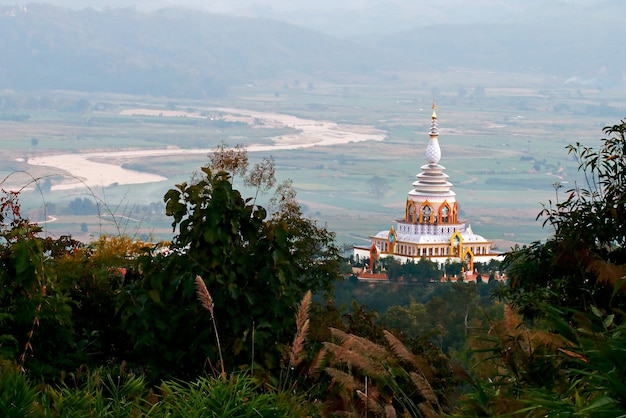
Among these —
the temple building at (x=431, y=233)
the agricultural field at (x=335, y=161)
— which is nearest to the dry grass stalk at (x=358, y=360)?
the temple building at (x=431, y=233)

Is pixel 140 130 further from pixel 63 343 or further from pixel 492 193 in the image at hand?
pixel 63 343

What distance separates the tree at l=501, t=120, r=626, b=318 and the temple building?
5851cm

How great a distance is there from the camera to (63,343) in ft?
39.1

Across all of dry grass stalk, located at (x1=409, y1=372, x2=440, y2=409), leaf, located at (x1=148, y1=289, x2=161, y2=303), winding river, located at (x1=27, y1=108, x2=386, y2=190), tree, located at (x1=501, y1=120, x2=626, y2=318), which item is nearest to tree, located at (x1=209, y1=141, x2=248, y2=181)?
leaf, located at (x1=148, y1=289, x2=161, y2=303)

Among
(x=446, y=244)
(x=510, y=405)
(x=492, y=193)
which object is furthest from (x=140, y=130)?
(x=510, y=405)

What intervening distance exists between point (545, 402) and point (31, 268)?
5966 millimetres

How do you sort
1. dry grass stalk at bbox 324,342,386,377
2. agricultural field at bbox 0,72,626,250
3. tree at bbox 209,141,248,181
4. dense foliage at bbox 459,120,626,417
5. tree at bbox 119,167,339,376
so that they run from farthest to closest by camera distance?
agricultural field at bbox 0,72,626,250, tree at bbox 209,141,248,181, tree at bbox 119,167,339,376, dry grass stalk at bbox 324,342,386,377, dense foliage at bbox 459,120,626,417

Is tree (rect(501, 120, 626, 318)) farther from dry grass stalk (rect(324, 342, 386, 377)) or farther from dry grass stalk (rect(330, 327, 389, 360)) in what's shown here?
dry grass stalk (rect(324, 342, 386, 377))

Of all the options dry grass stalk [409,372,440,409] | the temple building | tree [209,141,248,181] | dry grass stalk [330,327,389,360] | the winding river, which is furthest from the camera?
the winding river

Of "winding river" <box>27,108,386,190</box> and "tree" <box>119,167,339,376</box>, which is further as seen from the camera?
"winding river" <box>27,108,386,190</box>

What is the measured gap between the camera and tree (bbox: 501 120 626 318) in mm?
11352

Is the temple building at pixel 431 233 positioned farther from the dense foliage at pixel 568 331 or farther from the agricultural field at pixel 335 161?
the dense foliage at pixel 568 331

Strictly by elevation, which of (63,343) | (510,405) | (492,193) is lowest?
(492,193)

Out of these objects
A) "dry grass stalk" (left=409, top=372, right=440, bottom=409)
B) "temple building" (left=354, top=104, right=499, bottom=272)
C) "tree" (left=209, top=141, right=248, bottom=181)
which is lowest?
Answer: "temple building" (left=354, top=104, right=499, bottom=272)
